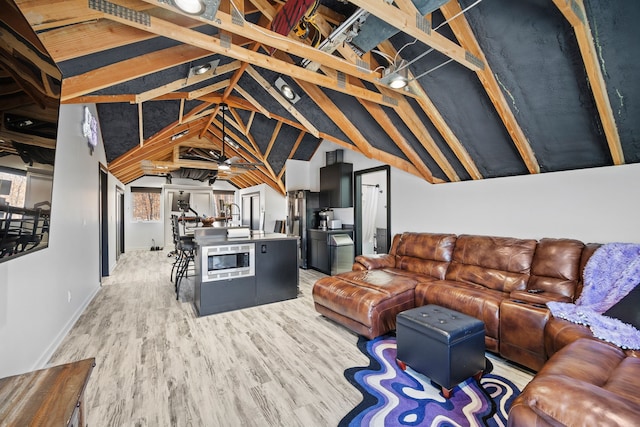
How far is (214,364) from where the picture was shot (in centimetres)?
251

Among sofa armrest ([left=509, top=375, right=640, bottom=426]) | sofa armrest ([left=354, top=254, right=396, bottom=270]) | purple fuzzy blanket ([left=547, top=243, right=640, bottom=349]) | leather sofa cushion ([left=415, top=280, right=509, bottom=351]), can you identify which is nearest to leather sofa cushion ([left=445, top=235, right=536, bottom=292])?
leather sofa cushion ([left=415, top=280, right=509, bottom=351])

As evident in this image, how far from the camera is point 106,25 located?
2.37 meters

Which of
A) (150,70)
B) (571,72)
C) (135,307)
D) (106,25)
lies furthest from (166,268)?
(571,72)

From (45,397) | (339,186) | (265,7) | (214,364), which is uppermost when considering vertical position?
(265,7)

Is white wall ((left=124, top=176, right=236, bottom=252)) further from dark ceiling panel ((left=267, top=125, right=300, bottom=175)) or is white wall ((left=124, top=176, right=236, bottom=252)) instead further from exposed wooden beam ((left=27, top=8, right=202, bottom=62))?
exposed wooden beam ((left=27, top=8, right=202, bottom=62))

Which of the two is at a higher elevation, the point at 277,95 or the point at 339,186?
the point at 277,95

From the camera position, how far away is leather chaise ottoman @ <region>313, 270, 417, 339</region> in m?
2.84

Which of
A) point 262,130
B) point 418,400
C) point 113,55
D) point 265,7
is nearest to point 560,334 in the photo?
point 418,400

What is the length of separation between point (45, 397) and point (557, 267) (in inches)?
151

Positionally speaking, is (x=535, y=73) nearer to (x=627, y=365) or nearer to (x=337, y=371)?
(x=627, y=365)

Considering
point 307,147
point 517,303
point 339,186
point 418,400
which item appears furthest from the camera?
point 307,147

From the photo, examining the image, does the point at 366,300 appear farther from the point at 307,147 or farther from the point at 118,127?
the point at 118,127

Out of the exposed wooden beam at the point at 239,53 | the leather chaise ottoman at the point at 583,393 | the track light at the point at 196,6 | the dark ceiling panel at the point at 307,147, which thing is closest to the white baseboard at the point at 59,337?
the exposed wooden beam at the point at 239,53

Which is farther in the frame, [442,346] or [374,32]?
[374,32]
